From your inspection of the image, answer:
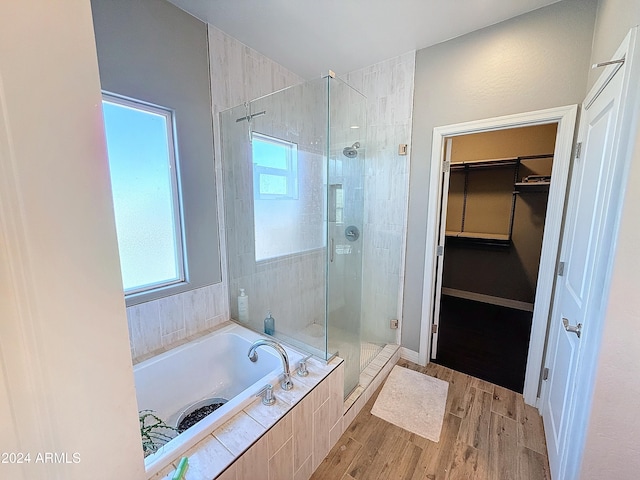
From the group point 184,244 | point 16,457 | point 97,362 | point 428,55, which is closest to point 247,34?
point 428,55

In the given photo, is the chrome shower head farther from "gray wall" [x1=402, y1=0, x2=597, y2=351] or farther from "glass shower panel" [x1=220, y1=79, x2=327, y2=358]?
"gray wall" [x1=402, y1=0, x2=597, y2=351]

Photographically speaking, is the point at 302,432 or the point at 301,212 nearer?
the point at 302,432

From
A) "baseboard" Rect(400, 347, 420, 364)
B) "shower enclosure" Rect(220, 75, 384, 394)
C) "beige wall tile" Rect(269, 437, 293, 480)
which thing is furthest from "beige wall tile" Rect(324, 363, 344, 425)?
"baseboard" Rect(400, 347, 420, 364)

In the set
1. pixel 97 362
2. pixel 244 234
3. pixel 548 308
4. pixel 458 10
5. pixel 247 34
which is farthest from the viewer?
pixel 244 234

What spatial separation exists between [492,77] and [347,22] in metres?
1.11

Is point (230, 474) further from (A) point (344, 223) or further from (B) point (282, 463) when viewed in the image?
(A) point (344, 223)

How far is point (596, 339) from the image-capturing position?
100cm

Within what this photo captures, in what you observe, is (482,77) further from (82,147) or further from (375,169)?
(82,147)

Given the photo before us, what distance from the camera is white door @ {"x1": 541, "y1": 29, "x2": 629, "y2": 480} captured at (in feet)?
3.37

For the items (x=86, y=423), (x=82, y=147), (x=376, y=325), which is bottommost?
(x=376, y=325)

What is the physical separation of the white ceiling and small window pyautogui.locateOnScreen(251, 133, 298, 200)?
72 centimetres

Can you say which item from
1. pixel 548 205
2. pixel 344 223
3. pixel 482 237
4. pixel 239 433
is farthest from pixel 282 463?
pixel 482 237

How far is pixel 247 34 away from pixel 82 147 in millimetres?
2027

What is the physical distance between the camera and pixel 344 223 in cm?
201
